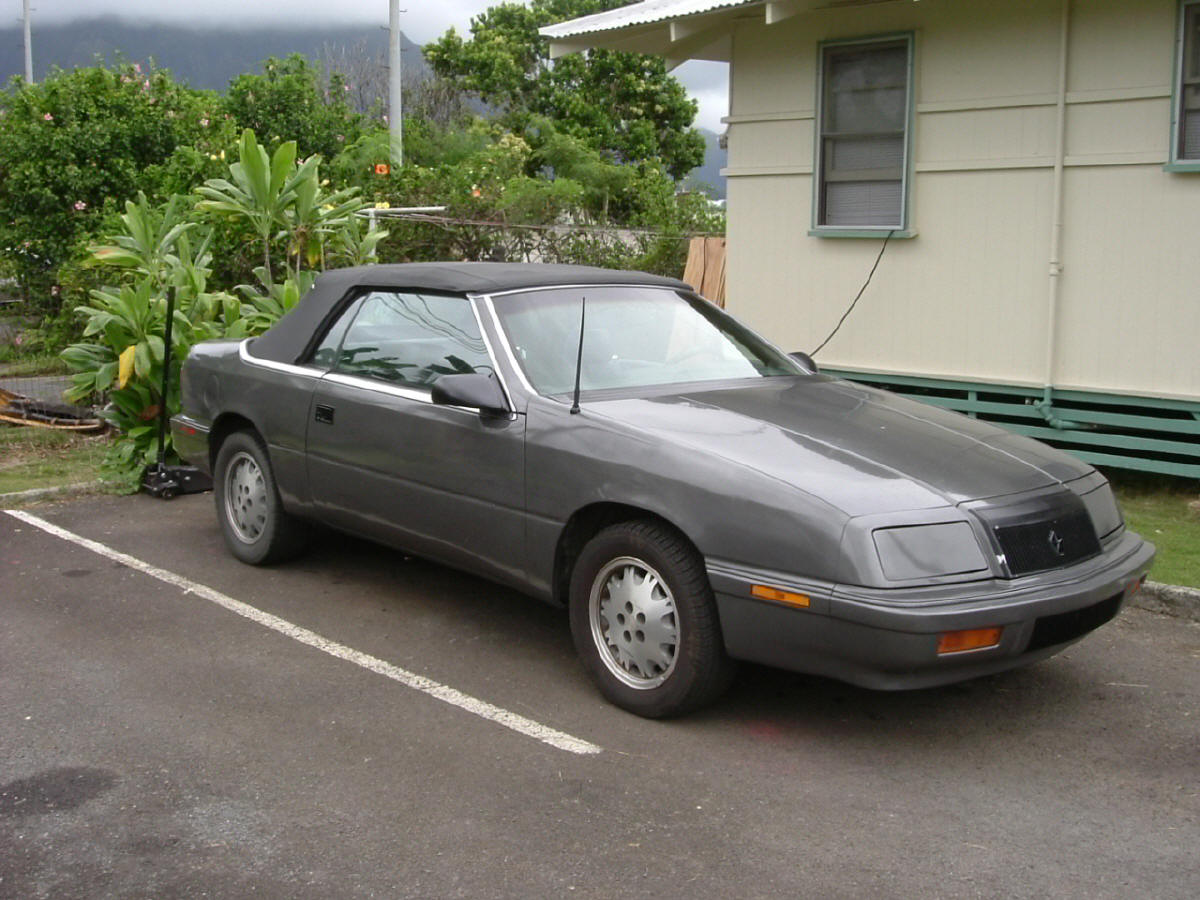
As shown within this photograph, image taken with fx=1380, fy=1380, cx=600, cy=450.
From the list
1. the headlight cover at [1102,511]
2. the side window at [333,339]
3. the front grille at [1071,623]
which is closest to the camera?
the front grille at [1071,623]

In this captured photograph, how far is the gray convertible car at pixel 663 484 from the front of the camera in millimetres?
4523

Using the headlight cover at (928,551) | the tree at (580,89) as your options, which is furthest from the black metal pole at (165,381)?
the tree at (580,89)

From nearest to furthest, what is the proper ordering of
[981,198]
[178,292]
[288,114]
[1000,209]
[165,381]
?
[165,381] → [1000,209] → [981,198] → [178,292] → [288,114]

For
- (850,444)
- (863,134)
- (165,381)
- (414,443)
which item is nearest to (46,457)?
(165,381)

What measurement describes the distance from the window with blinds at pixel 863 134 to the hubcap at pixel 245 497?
506cm

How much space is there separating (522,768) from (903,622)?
1365 millimetres

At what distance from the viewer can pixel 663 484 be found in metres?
4.89

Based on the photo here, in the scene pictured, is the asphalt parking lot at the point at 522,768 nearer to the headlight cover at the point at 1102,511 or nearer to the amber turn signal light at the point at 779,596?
the amber turn signal light at the point at 779,596

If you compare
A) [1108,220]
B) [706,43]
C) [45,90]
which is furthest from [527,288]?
[45,90]

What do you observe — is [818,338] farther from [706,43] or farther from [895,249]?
[706,43]

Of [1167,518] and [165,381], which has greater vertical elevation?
[165,381]

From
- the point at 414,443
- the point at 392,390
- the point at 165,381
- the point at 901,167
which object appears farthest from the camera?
the point at 901,167

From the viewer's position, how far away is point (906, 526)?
452 cm

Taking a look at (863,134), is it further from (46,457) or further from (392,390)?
(46,457)
